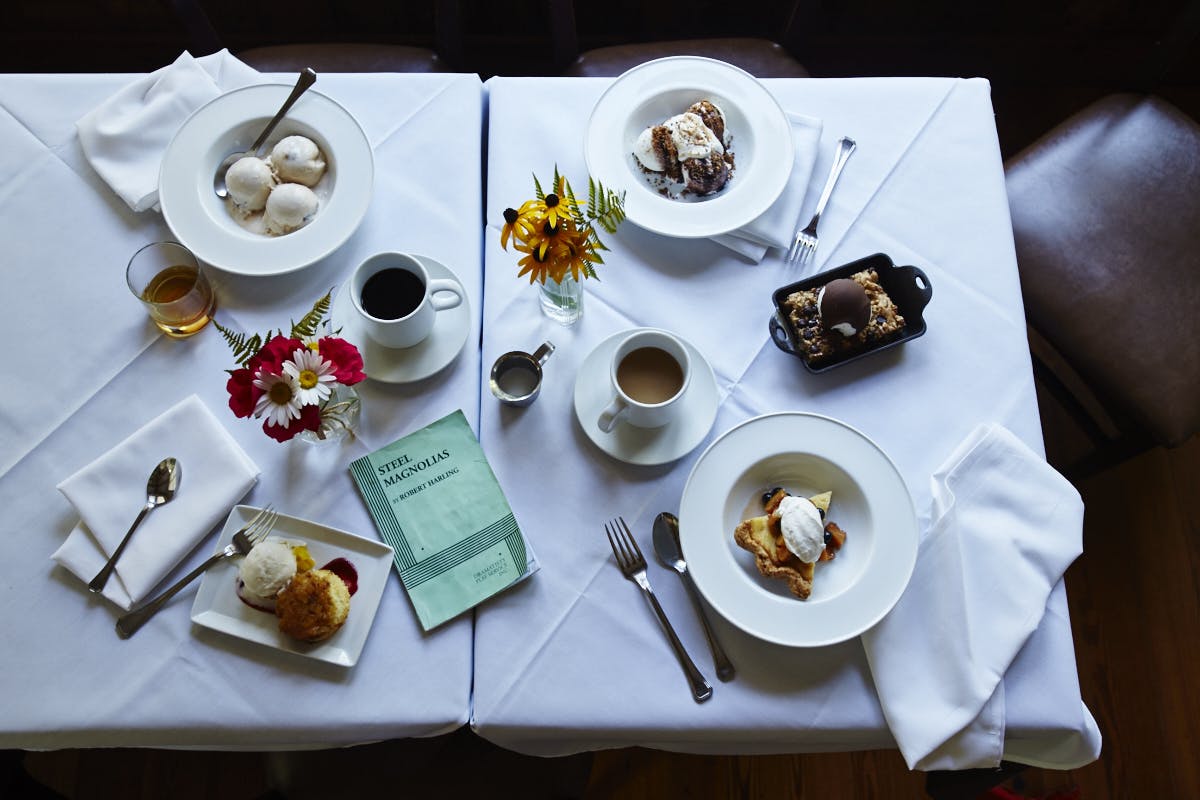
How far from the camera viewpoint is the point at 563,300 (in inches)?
40.4

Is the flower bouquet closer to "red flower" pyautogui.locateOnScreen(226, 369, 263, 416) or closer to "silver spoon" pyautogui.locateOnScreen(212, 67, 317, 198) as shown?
"red flower" pyautogui.locateOnScreen(226, 369, 263, 416)

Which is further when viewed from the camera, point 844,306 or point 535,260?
point 844,306

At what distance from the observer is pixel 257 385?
864mm

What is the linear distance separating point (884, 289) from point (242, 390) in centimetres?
79

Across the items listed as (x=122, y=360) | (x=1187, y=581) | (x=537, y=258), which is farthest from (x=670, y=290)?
(x=1187, y=581)

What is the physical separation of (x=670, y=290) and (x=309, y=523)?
0.54 meters

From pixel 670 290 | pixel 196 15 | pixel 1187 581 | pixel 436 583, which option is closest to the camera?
pixel 436 583

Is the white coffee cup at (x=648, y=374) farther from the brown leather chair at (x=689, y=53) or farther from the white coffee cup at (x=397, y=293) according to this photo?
the brown leather chair at (x=689, y=53)

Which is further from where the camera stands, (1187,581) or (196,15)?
(1187,581)

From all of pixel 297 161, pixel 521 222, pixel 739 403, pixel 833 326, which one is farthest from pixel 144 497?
pixel 833 326

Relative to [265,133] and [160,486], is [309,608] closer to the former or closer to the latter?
[160,486]

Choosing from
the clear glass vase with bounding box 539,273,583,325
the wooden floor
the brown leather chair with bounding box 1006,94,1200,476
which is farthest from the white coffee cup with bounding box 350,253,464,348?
the brown leather chair with bounding box 1006,94,1200,476

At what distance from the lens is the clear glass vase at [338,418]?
953 millimetres

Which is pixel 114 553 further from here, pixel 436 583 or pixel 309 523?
pixel 436 583
